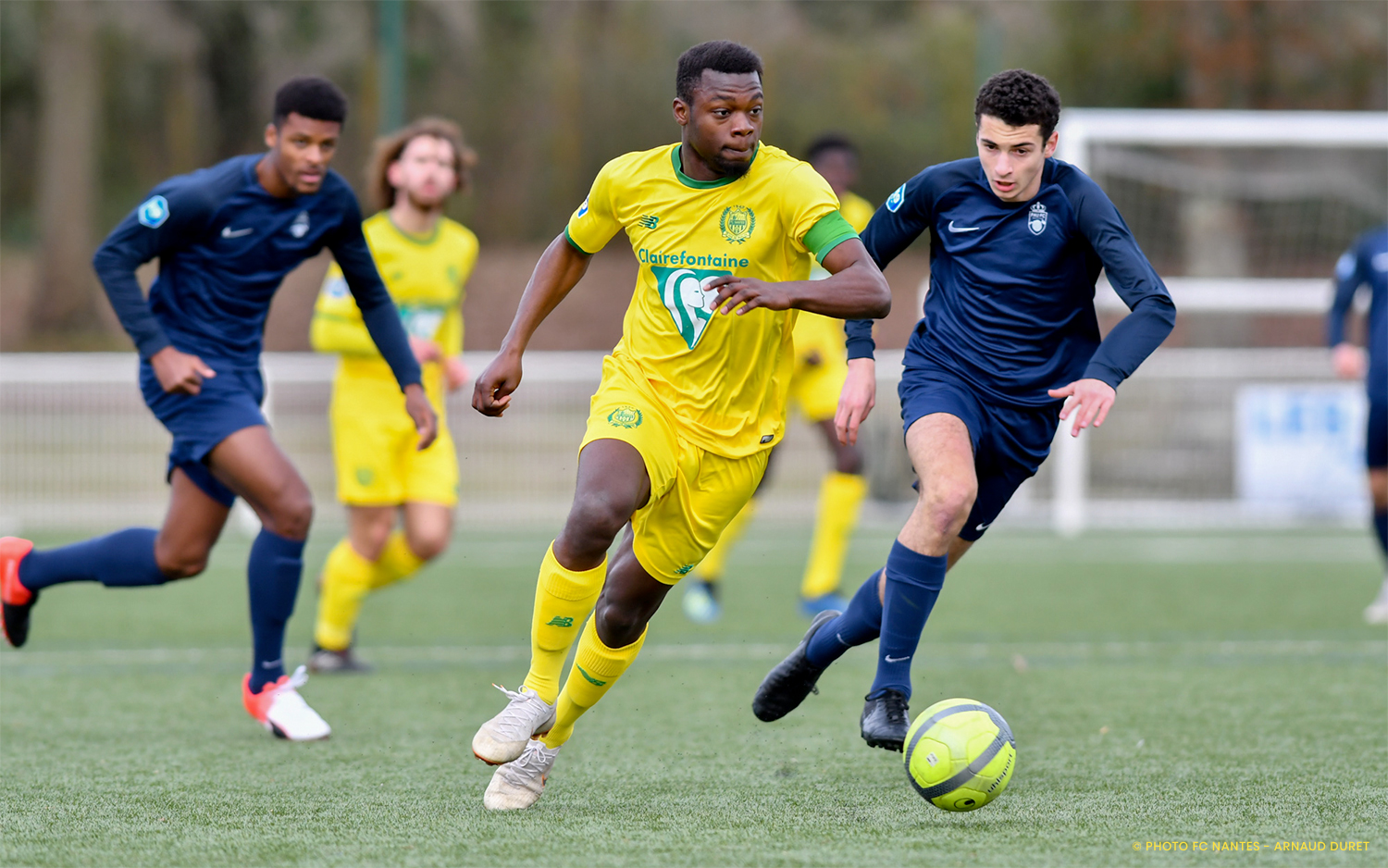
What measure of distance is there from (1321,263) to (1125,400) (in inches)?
163

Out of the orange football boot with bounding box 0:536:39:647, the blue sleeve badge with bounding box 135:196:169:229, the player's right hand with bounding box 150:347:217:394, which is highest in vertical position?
the blue sleeve badge with bounding box 135:196:169:229

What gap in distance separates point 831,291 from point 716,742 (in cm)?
175

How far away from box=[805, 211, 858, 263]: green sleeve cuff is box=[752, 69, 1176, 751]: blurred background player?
0.46 metres

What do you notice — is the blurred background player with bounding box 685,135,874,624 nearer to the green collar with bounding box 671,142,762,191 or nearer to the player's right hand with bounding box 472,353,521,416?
the green collar with bounding box 671,142,762,191

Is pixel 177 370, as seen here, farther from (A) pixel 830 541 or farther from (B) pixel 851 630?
(A) pixel 830 541

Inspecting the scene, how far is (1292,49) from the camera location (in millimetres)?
21594

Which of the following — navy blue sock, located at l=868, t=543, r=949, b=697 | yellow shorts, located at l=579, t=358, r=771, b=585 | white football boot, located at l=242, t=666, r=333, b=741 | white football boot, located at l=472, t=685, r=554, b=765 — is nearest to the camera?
white football boot, located at l=472, t=685, r=554, b=765

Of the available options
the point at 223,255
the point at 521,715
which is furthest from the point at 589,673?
the point at 223,255

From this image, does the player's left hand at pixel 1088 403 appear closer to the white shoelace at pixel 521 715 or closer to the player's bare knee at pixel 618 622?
the player's bare knee at pixel 618 622

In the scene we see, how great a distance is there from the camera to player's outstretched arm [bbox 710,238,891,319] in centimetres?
379

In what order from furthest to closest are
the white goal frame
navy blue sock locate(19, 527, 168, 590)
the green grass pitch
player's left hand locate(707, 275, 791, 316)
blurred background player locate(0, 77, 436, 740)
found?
1. the white goal frame
2. navy blue sock locate(19, 527, 168, 590)
3. blurred background player locate(0, 77, 436, 740)
4. player's left hand locate(707, 275, 791, 316)
5. the green grass pitch

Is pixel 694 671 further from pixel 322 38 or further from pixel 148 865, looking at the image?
pixel 322 38

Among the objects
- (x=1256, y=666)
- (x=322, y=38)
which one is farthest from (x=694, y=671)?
(x=322, y=38)

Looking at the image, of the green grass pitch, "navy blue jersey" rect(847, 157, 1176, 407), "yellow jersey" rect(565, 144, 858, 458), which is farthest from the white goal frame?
"yellow jersey" rect(565, 144, 858, 458)
